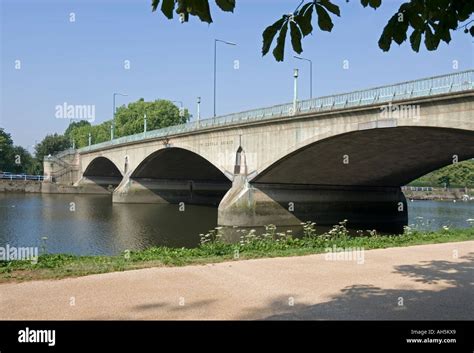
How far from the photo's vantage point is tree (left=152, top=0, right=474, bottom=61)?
121 inches

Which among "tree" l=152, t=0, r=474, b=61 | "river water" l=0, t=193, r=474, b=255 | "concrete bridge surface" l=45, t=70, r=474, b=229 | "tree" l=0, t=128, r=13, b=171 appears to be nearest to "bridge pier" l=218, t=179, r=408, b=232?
"concrete bridge surface" l=45, t=70, r=474, b=229

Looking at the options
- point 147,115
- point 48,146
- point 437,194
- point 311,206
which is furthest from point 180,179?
point 437,194

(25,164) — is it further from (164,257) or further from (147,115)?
(164,257)

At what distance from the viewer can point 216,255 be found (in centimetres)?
1180

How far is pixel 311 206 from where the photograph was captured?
112 ft

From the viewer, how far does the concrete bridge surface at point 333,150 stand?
21375 mm

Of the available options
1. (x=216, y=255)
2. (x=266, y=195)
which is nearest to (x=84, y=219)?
(x=266, y=195)

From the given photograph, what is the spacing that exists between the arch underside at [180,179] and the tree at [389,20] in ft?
153

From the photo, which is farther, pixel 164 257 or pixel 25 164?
pixel 25 164

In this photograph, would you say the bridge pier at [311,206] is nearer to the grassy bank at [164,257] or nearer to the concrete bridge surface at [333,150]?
the concrete bridge surface at [333,150]

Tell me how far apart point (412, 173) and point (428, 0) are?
3355 centimetres

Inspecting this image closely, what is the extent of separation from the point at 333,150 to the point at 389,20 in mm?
25723

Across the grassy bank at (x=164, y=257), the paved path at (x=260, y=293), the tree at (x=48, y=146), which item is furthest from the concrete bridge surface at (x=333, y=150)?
the tree at (x=48, y=146)

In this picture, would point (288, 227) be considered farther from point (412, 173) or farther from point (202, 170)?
point (202, 170)
